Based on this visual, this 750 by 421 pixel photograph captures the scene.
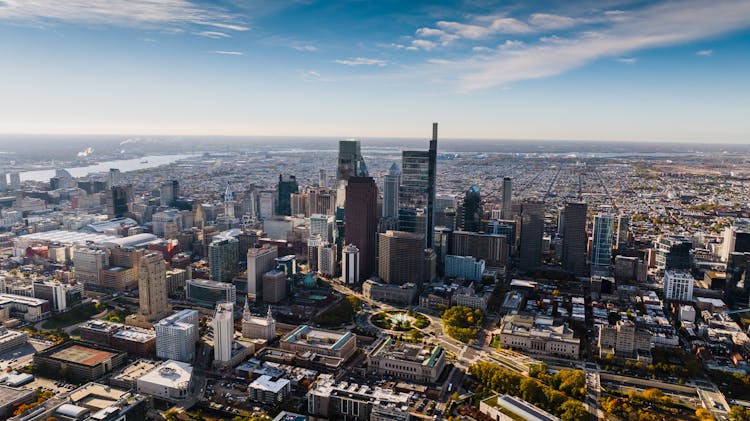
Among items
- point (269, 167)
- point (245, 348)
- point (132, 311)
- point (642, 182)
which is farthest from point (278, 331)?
point (269, 167)

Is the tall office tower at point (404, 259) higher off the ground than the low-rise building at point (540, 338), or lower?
higher

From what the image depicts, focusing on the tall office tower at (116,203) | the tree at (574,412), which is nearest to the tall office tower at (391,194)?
the tall office tower at (116,203)

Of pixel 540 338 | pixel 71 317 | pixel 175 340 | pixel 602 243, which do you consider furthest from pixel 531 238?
pixel 71 317

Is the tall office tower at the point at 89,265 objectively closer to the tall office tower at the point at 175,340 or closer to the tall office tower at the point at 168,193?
the tall office tower at the point at 175,340

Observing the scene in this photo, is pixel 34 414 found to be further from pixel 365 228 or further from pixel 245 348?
pixel 365 228

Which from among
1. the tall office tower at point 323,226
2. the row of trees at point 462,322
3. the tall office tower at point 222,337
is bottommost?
the row of trees at point 462,322

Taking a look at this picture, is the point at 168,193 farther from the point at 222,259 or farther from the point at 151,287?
the point at 151,287
